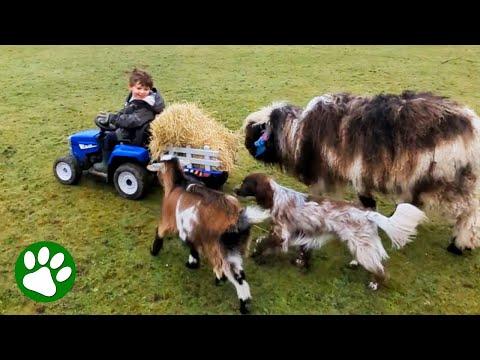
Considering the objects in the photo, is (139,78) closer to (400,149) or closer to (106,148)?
(106,148)

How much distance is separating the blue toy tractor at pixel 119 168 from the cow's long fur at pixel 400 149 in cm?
122

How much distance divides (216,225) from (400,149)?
206 cm

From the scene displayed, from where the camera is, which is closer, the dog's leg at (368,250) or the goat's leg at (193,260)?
the dog's leg at (368,250)

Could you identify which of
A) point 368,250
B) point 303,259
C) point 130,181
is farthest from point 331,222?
point 130,181

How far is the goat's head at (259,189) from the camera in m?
4.78

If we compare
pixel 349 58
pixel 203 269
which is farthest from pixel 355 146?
pixel 349 58

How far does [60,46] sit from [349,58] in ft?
28.2

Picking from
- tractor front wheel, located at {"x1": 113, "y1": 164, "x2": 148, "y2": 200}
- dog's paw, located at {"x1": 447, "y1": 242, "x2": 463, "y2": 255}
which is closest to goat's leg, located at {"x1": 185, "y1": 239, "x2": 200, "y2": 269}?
tractor front wheel, located at {"x1": 113, "y1": 164, "x2": 148, "y2": 200}

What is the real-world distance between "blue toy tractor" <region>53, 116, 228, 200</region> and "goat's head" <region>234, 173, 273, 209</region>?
0.74m

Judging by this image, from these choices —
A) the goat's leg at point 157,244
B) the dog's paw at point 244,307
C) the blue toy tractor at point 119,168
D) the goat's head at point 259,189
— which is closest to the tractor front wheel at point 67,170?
the blue toy tractor at point 119,168

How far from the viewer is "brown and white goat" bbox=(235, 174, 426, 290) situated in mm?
4391

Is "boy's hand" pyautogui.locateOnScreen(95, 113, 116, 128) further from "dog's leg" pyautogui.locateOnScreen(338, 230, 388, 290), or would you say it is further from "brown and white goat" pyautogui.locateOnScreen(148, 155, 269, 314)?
"dog's leg" pyautogui.locateOnScreen(338, 230, 388, 290)

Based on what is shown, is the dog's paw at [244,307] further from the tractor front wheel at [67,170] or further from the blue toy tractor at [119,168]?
the tractor front wheel at [67,170]

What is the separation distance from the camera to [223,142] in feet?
18.6
